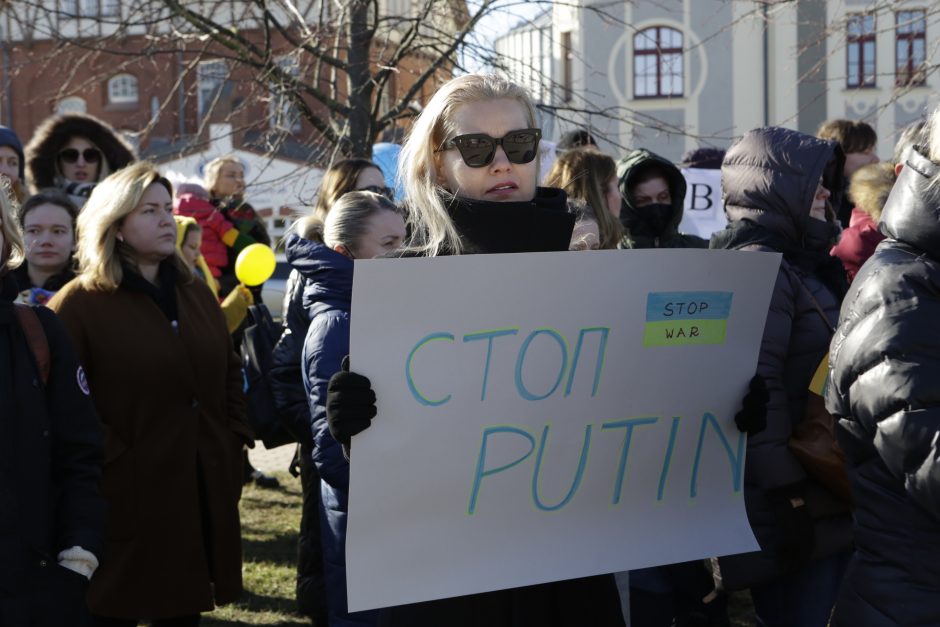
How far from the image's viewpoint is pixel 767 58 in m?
30.8

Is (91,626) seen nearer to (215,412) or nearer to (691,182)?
(215,412)

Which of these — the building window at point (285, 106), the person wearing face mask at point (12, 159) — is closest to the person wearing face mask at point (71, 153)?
the person wearing face mask at point (12, 159)

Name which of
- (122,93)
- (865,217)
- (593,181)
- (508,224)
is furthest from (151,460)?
(122,93)

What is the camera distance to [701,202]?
7906 millimetres

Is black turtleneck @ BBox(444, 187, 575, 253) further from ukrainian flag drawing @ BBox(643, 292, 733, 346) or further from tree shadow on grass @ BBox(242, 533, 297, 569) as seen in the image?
tree shadow on grass @ BBox(242, 533, 297, 569)

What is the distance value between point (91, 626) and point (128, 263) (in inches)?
70.7

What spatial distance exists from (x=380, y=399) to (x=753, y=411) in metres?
0.99

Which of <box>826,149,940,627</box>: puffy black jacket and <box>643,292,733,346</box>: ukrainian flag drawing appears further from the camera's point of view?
<box>643,292,733,346</box>: ukrainian flag drawing

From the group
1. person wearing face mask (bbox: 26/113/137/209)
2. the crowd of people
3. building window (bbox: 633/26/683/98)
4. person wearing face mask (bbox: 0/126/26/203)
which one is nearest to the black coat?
the crowd of people

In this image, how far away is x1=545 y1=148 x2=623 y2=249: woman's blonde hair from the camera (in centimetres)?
484

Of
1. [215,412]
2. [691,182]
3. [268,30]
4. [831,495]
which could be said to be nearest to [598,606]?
[831,495]

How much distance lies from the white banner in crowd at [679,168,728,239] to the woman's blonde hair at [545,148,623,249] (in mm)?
2861

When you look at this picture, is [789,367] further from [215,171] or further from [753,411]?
[215,171]

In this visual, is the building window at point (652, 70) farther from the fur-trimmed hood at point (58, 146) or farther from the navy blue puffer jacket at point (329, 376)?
the navy blue puffer jacket at point (329, 376)
